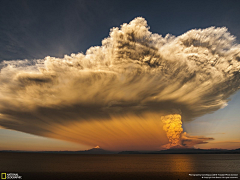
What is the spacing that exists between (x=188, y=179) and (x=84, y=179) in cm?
3457

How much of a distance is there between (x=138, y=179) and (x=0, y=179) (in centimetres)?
4220

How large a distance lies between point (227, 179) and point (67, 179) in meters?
51.8

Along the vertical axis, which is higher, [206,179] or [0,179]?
[0,179]

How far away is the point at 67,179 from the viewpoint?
167 ft

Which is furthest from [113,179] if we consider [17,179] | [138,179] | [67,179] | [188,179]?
[17,179]

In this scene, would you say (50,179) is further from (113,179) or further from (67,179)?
(113,179)

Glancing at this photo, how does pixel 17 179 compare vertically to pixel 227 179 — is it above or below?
above

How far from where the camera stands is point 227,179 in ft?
165

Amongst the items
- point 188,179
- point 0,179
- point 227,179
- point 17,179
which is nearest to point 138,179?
point 188,179

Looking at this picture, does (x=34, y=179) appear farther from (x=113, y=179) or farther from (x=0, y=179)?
(x=113, y=179)

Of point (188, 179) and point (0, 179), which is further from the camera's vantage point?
point (188, 179)

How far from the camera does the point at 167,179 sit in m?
51.7

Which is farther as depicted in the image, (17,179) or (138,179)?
(138,179)

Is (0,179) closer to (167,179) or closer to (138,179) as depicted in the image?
(138,179)
